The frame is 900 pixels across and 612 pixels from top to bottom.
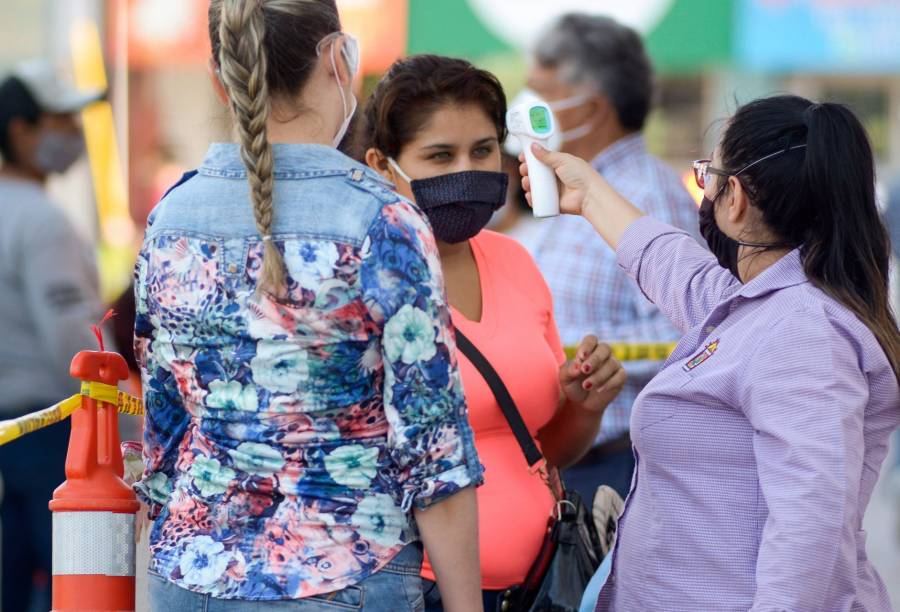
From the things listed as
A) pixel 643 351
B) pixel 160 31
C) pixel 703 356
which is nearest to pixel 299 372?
pixel 703 356

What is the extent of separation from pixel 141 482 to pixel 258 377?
45 centimetres

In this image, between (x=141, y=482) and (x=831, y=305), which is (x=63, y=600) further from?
(x=831, y=305)

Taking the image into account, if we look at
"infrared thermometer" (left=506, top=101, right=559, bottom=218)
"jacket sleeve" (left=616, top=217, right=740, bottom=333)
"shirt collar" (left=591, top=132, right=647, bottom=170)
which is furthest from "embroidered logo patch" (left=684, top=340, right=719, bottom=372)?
"shirt collar" (left=591, top=132, right=647, bottom=170)

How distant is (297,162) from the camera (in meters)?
2.20

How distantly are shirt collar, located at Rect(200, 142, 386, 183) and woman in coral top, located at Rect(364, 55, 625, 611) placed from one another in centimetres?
82

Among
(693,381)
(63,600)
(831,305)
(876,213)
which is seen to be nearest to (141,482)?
(63,600)

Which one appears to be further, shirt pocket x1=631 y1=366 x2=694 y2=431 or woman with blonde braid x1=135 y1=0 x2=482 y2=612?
shirt pocket x1=631 y1=366 x2=694 y2=431

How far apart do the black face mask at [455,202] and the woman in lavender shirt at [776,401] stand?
1.85ft

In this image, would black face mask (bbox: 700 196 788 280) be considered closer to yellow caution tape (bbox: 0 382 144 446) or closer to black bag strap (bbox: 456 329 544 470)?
black bag strap (bbox: 456 329 544 470)

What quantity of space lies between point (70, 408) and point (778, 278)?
1.37 metres

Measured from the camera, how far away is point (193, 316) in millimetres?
2172

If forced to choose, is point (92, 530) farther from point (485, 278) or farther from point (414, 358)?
point (485, 278)

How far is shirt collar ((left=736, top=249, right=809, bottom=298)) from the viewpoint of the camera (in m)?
2.40

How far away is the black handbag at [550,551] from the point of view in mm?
2850
